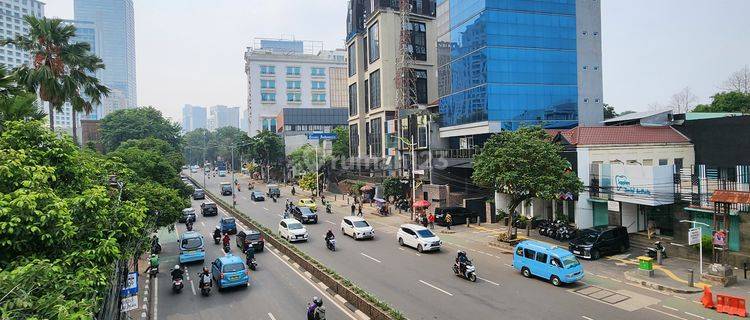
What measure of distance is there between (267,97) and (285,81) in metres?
7.24

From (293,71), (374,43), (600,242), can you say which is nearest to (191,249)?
(600,242)

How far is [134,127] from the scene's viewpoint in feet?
290

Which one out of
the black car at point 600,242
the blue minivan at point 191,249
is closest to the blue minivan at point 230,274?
the blue minivan at point 191,249

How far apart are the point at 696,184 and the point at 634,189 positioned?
3.25 metres

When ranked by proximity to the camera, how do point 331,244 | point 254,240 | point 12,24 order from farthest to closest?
point 12,24, point 331,244, point 254,240

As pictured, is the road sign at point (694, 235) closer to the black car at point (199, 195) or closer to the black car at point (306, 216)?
the black car at point (306, 216)

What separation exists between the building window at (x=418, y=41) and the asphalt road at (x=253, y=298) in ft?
163

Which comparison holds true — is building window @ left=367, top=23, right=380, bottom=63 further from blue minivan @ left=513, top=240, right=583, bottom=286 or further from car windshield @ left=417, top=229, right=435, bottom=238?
blue minivan @ left=513, top=240, right=583, bottom=286

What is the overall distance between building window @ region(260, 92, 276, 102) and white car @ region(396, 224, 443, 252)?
342ft

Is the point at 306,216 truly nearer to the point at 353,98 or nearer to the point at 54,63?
the point at 54,63

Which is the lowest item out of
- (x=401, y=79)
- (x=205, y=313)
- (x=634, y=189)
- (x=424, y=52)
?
(x=205, y=313)

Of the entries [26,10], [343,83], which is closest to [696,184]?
[343,83]

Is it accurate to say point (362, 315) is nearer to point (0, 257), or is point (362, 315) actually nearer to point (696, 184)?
point (0, 257)

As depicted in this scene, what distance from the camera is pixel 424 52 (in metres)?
70.7
